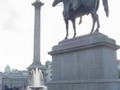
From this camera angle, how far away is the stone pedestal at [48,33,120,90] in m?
9.62

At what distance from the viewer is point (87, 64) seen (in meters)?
10.3

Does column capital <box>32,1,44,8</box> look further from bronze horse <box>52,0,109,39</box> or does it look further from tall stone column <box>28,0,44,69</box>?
bronze horse <box>52,0,109,39</box>

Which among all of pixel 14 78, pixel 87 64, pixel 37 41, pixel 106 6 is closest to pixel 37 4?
pixel 37 41

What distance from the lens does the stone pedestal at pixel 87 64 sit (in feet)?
31.6

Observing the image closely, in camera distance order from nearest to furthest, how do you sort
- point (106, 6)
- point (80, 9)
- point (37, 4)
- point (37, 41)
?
1. point (106, 6)
2. point (80, 9)
3. point (37, 41)
4. point (37, 4)

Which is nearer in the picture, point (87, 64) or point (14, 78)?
point (87, 64)

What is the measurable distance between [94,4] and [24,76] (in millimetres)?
135856

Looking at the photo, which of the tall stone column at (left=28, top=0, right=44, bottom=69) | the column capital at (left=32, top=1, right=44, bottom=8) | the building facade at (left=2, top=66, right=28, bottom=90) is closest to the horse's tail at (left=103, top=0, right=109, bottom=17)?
the tall stone column at (left=28, top=0, right=44, bottom=69)

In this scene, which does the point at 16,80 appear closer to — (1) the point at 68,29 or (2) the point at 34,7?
(2) the point at 34,7

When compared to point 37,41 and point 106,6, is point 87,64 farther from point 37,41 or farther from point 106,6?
point 37,41

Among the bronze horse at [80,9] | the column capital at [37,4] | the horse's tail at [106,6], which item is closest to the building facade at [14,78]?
the column capital at [37,4]

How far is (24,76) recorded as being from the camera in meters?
143

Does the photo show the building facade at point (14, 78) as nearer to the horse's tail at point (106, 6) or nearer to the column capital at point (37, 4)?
the column capital at point (37, 4)

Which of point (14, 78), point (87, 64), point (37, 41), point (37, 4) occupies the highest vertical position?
point (37, 4)
